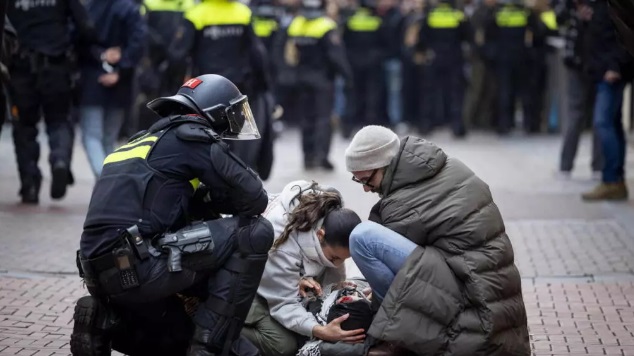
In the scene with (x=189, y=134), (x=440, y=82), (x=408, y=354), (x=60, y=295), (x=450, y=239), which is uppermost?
(x=189, y=134)

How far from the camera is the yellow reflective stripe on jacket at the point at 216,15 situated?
1084cm

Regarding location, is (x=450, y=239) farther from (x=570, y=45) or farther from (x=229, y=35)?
(x=570, y=45)

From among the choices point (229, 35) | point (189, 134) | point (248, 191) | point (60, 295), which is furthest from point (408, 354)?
point (229, 35)

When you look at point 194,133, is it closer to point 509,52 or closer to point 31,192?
point 31,192

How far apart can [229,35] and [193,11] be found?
0.37m

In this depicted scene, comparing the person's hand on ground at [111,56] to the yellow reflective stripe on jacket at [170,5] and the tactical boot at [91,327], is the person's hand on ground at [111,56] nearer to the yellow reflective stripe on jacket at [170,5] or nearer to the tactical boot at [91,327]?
the yellow reflective stripe on jacket at [170,5]

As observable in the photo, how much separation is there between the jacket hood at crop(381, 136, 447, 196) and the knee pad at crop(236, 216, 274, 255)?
57cm

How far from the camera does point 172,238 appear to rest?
Result: 5543 mm

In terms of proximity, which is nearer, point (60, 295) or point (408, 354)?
point (408, 354)

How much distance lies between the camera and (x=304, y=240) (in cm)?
606

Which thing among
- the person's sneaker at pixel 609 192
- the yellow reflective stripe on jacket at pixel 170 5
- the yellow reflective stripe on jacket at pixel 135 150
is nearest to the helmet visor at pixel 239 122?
the yellow reflective stripe on jacket at pixel 135 150

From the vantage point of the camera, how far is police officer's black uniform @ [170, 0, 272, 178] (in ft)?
35.6

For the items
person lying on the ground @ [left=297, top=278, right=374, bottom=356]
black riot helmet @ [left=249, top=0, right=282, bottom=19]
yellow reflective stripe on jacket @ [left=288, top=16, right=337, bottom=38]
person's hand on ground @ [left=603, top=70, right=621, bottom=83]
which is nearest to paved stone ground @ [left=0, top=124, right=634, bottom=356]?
person lying on the ground @ [left=297, top=278, right=374, bottom=356]

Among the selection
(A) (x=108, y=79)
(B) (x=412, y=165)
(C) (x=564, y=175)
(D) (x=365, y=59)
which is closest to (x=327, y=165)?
(C) (x=564, y=175)
